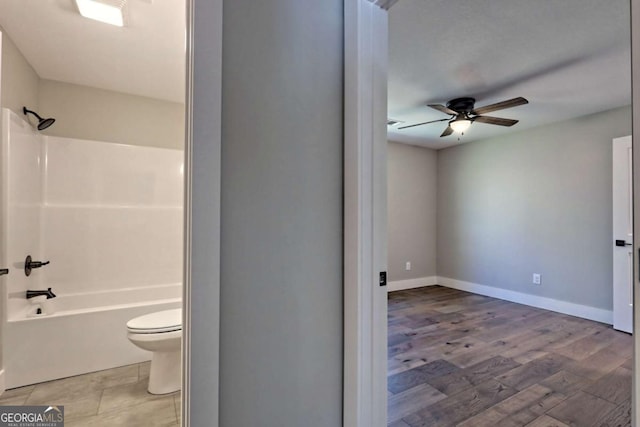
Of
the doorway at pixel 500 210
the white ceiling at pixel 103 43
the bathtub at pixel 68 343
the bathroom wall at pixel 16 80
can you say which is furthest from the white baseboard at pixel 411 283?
the bathroom wall at pixel 16 80

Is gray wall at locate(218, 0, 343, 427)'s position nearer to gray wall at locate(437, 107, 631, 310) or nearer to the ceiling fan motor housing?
the ceiling fan motor housing

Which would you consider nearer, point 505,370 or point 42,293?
point 505,370

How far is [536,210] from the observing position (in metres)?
4.00

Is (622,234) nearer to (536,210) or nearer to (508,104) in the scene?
(536,210)

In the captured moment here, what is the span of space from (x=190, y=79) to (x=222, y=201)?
1.28 ft

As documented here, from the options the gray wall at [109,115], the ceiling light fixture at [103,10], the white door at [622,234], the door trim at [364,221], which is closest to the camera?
the door trim at [364,221]

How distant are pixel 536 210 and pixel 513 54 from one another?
2447 millimetres

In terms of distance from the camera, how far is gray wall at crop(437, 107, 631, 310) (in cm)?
345

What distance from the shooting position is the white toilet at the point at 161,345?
2.01 meters

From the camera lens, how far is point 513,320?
11.5 feet

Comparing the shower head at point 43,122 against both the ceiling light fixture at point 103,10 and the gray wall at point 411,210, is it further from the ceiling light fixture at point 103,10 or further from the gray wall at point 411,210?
the gray wall at point 411,210

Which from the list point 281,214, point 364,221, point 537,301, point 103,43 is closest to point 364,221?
point 364,221

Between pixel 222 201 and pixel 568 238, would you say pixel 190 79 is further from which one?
pixel 568 238

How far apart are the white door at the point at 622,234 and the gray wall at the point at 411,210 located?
236 cm
